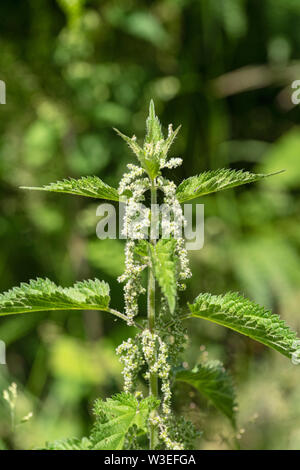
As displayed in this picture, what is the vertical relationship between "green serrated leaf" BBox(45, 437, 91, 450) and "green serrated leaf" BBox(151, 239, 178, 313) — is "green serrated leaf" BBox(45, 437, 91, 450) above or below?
below

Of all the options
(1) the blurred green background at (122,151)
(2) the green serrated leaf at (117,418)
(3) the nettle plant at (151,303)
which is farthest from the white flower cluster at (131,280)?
(1) the blurred green background at (122,151)

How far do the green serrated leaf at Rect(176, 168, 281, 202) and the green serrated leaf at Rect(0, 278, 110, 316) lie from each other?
0.17 meters

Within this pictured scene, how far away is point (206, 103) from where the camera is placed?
236 centimetres

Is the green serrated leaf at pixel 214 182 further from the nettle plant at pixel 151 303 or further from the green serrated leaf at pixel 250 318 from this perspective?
the green serrated leaf at pixel 250 318

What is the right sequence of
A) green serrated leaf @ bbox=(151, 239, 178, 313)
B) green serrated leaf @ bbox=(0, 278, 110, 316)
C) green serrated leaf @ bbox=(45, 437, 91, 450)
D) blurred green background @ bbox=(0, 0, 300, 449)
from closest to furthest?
green serrated leaf @ bbox=(151, 239, 178, 313)
green serrated leaf @ bbox=(0, 278, 110, 316)
green serrated leaf @ bbox=(45, 437, 91, 450)
blurred green background @ bbox=(0, 0, 300, 449)

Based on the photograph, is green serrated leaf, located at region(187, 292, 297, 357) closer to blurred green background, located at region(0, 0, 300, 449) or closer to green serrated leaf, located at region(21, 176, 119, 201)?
green serrated leaf, located at region(21, 176, 119, 201)

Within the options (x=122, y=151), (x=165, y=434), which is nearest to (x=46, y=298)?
(x=165, y=434)

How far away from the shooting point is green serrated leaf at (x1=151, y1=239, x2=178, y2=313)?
550 millimetres

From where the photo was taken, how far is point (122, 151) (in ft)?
6.69

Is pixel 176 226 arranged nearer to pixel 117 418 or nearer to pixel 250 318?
pixel 250 318

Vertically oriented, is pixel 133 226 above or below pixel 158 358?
above

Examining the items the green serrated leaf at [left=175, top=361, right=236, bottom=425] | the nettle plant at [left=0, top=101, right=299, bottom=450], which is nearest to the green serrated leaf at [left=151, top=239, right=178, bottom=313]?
the nettle plant at [left=0, top=101, right=299, bottom=450]

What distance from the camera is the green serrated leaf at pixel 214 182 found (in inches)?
25.5

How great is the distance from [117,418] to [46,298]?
17 cm
